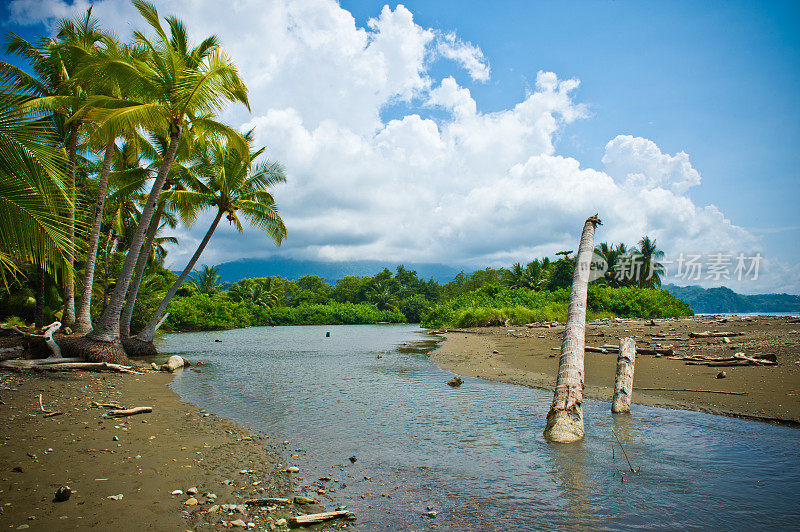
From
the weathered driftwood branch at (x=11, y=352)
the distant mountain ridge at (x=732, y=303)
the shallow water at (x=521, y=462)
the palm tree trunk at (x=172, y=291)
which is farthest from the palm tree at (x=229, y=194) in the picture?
the distant mountain ridge at (x=732, y=303)

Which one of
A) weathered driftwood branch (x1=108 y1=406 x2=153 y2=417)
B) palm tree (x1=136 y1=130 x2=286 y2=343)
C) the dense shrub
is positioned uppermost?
palm tree (x1=136 y1=130 x2=286 y2=343)

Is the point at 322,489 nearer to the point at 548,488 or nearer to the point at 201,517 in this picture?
the point at 201,517

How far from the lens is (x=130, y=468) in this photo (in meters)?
4.66

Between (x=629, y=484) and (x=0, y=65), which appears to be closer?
(x=629, y=484)

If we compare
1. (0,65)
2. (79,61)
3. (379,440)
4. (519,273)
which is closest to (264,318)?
(519,273)

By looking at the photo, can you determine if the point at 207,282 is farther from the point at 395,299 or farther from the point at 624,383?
the point at 624,383

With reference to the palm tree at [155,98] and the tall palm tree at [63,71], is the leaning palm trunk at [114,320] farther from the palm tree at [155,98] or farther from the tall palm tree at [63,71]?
the tall palm tree at [63,71]

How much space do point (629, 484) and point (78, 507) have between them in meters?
5.71

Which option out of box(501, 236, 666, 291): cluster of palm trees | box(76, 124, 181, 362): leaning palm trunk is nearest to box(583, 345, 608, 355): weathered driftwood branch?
box(76, 124, 181, 362): leaning palm trunk

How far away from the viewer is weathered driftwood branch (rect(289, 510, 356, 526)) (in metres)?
3.65

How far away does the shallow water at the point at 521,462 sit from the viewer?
4.11m

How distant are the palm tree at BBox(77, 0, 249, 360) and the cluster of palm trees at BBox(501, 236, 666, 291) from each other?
40.0 meters

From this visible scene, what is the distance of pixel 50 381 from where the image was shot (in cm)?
963

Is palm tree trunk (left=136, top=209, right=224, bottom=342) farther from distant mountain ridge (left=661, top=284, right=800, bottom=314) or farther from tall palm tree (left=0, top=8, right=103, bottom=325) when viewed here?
distant mountain ridge (left=661, top=284, right=800, bottom=314)
